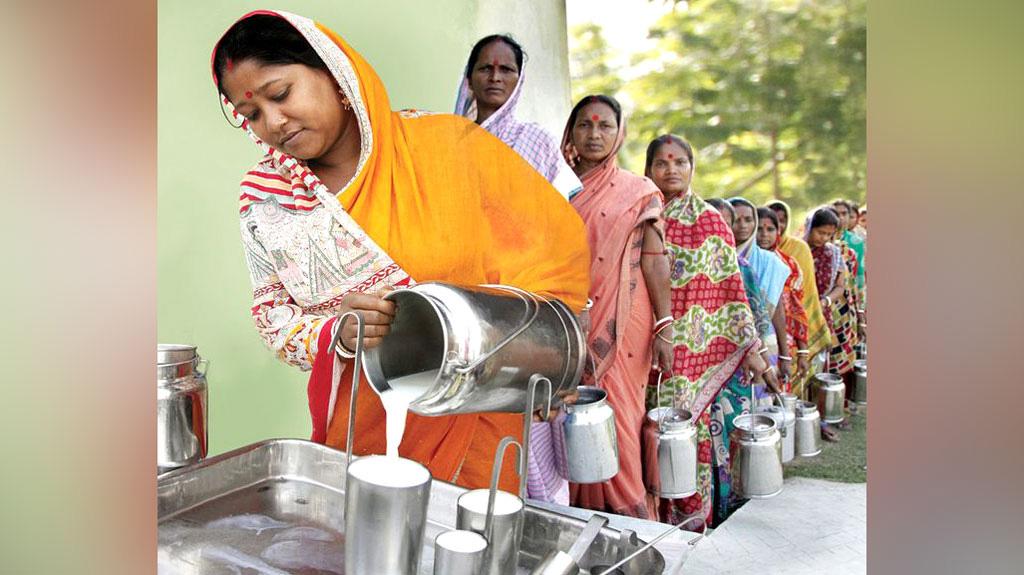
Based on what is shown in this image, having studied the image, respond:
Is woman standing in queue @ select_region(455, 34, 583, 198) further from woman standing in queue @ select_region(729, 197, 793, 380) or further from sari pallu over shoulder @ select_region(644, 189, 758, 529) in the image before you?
woman standing in queue @ select_region(729, 197, 793, 380)

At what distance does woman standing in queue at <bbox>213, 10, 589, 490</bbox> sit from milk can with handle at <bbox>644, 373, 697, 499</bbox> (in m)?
0.37

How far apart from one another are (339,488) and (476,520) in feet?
1.69

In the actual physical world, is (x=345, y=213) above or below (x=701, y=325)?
above

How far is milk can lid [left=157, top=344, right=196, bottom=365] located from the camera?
5.56ft

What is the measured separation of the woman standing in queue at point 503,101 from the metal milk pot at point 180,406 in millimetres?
865

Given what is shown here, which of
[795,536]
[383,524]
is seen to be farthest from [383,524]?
[795,536]

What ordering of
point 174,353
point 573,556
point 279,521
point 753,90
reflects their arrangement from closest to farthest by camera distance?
point 573,556
point 279,521
point 174,353
point 753,90

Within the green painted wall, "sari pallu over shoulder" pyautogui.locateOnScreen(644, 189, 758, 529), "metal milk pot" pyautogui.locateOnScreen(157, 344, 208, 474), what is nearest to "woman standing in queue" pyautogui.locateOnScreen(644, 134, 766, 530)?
"sari pallu over shoulder" pyautogui.locateOnScreen(644, 189, 758, 529)

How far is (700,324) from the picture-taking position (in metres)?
1.98

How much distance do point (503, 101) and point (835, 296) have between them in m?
1.16

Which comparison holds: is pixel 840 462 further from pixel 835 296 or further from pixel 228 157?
pixel 228 157

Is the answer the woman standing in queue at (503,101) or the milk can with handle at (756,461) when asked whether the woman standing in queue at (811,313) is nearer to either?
the milk can with handle at (756,461)
